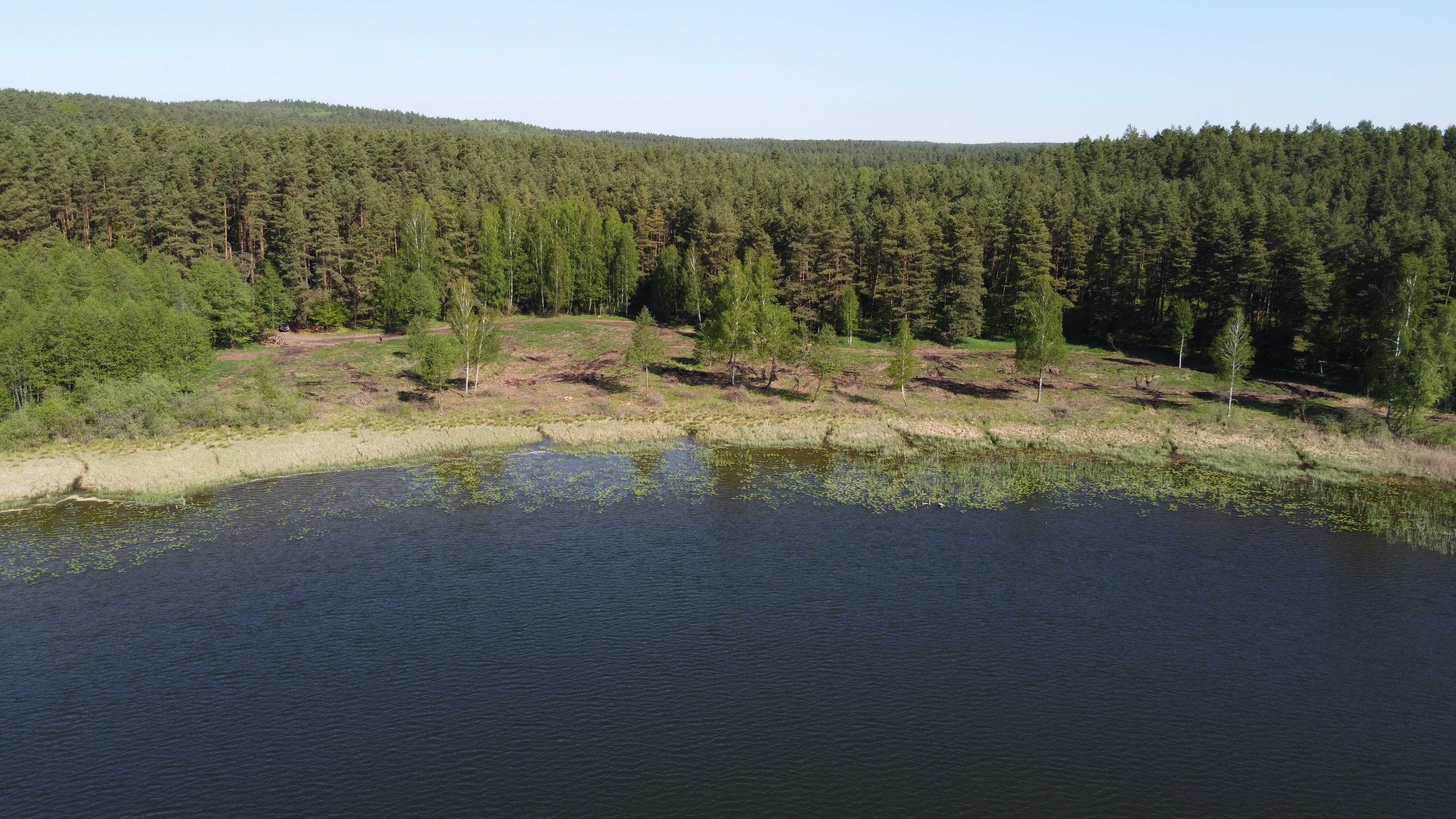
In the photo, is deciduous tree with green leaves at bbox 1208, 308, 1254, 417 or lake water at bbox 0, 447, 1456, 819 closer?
lake water at bbox 0, 447, 1456, 819

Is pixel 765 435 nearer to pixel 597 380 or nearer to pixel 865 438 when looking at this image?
pixel 865 438

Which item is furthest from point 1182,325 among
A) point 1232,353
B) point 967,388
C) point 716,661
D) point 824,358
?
point 716,661

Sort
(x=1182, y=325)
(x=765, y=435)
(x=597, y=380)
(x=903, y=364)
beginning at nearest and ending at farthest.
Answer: (x=765, y=435) < (x=903, y=364) < (x=597, y=380) < (x=1182, y=325)

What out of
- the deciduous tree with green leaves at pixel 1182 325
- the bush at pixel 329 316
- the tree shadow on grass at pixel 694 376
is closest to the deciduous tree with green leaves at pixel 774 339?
the tree shadow on grass at pixel 694 376

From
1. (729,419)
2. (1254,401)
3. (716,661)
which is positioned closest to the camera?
(716,661)

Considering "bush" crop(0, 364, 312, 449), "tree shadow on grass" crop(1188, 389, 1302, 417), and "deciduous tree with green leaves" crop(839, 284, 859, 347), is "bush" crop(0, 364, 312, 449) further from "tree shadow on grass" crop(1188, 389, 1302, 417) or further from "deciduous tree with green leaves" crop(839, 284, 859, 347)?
"tree shadow on grass" crop(1188, 389, 1302, 417)

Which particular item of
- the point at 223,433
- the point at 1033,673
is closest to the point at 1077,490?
the point at 1033,673

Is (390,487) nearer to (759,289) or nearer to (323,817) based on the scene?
(323,817)

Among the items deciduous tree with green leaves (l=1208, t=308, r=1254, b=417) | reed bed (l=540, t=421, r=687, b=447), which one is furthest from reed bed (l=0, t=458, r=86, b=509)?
deciduous tree with green leaves (l=1208, t=308, r=1254, b=417)
